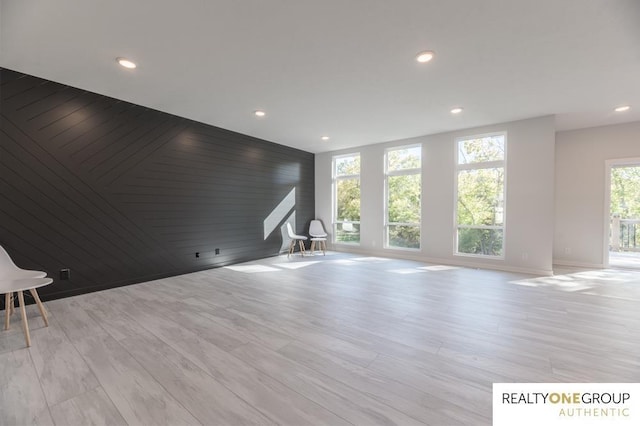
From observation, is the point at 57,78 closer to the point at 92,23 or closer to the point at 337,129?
the point at 92,23

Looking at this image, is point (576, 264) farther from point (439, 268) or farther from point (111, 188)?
point (111, 188)

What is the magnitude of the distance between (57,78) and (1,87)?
0.50 metres

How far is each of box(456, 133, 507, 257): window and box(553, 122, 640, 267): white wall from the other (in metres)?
1.59

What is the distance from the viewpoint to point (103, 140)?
3.64 m

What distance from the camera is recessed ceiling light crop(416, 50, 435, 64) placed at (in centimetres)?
263

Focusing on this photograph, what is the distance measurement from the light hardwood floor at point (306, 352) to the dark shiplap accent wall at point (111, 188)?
0.63 m

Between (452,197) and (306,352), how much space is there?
4.61 m

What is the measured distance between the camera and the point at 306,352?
2.06 m

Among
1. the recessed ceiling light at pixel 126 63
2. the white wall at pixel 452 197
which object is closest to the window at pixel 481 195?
the white wall at pixel 452 197

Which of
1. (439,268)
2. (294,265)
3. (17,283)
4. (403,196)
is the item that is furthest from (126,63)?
(439,268)

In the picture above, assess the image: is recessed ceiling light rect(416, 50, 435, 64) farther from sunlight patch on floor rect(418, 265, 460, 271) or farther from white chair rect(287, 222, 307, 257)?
white chair rect(287, 222, 307, 257)

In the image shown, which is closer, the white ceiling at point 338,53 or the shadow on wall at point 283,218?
the white ceiling at point 338,53

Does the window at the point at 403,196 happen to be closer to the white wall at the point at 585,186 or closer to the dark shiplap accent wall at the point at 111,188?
the white wall at the point at 585,186

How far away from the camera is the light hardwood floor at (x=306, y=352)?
149cm
